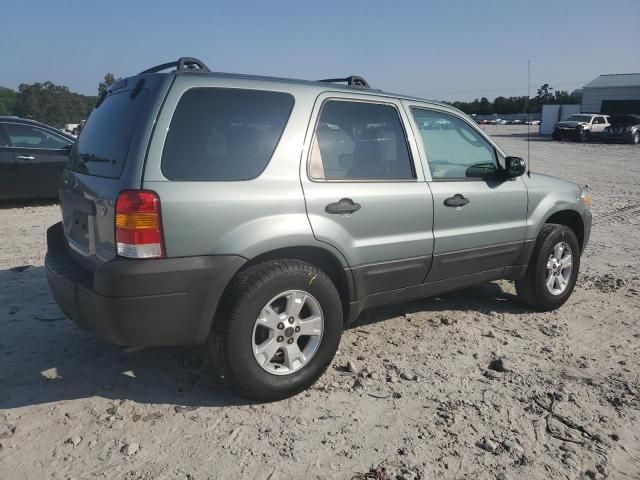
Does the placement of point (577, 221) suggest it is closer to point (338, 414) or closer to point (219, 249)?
point (338, 414)

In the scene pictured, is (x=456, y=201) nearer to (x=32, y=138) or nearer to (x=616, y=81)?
(x=32, y=138)

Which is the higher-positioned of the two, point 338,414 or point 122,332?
point 122,332

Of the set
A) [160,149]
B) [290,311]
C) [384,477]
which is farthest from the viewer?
[290,311]

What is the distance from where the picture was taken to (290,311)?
3.09m

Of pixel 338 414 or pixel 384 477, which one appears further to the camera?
pixel 338 414

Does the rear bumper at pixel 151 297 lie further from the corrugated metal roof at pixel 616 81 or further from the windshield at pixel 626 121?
the corrugated metal roof at pixel 616 81

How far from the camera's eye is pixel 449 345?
399 centimetres

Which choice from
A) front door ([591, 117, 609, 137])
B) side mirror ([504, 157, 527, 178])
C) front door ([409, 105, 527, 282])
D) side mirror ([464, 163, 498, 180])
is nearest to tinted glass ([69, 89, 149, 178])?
front door ([409, 105, 527, 282])

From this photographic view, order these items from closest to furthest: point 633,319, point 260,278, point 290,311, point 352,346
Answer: point 260,278 < point 290,311 < point 352,346 < point 633,319

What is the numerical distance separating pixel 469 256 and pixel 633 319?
1729mm

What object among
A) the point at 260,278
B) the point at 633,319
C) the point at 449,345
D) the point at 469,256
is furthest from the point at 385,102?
the point at 633,319

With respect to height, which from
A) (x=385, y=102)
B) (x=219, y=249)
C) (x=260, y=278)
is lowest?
(x=260, y=278)

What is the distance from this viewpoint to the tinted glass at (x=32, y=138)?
855cm

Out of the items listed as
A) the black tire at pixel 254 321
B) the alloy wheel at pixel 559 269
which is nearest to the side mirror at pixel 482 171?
the alloy wheel at pixel 559 269
